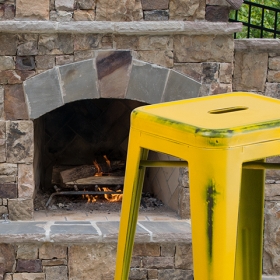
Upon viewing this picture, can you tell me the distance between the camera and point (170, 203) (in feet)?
15.3

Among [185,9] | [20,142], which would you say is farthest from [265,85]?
[20,142]

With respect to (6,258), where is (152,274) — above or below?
below

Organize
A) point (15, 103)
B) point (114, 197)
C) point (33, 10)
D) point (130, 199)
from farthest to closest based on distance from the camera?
point (114, 197), point (15, 103), point (33, 10), point (130, 199)

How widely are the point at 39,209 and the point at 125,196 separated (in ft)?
7.43

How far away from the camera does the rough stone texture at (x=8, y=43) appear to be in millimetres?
4043

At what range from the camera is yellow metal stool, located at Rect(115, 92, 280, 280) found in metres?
2.02

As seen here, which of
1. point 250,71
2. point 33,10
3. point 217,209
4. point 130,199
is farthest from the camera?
point 250,71

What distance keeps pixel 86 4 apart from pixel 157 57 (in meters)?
0.59

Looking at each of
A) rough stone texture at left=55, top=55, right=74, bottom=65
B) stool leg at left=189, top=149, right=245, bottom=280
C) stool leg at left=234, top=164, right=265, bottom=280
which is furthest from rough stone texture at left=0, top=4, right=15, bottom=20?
stool leg at left=189, top=149, right=245, bottom=280

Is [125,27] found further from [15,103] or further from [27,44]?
[15,103]

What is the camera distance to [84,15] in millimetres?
4043

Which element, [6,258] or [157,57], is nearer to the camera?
[6,258]

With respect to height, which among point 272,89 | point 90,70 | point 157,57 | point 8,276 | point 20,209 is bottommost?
point 8,276

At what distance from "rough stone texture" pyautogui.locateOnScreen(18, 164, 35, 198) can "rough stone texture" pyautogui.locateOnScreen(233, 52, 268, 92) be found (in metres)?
1.56
